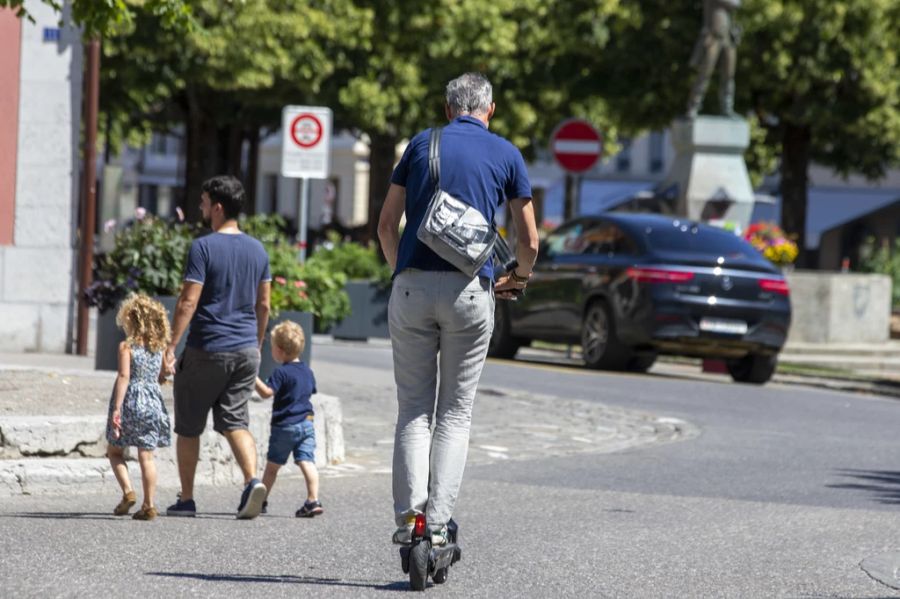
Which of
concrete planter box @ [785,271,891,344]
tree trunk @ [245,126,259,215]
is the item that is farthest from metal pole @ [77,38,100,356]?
tree trunk @ [245,126,259,215]

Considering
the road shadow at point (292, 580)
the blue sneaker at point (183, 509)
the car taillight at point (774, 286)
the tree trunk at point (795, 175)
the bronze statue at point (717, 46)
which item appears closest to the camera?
the road shadow at point (292, 580)

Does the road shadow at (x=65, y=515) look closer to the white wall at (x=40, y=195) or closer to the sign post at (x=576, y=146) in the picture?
the white wall at (x=40, y=195)

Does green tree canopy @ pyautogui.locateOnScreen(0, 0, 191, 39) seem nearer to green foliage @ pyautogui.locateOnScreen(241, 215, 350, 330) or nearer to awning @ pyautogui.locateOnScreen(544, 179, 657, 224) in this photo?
green foliage @ pyautogui.locateOnScreen(241, 215, 350, 330)

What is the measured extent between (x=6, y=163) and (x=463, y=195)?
10.3 m

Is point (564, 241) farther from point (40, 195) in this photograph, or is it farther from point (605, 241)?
point (40, 195)

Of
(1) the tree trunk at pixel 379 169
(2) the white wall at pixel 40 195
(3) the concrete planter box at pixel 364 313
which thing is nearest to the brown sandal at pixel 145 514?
(2) the white wall at pixel 40 195

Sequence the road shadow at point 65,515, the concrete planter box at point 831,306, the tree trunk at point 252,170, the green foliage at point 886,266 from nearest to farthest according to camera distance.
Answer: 1. the road shadow at point 65,515
2. the concrete planter box at point 831,306
3. the green foliage at point 886,266
4. the tree trunk at point 252,170

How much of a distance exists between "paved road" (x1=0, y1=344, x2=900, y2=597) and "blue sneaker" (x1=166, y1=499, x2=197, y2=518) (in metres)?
0.09

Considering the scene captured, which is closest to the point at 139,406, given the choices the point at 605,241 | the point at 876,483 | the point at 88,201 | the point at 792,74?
the point at 876,483

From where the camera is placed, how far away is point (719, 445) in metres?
13.6

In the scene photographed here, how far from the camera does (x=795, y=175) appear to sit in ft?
141

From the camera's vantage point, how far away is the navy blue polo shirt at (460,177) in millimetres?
7184

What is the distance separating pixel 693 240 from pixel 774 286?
90cm

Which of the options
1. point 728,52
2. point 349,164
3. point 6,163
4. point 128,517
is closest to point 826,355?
point 728,52
